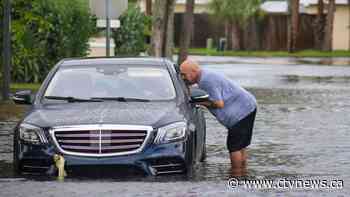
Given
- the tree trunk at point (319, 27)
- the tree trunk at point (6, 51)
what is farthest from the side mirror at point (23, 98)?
the tree trunk at point (319, 27)

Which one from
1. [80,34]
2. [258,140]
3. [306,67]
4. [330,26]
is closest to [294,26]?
[330,26]

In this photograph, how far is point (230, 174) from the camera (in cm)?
1411

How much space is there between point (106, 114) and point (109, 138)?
1.22 ft

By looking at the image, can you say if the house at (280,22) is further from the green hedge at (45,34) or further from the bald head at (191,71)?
the bald head at (191,71)

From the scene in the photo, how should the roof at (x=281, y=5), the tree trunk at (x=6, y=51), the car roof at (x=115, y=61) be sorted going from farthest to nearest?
the roof at (x=281, y=5) → the tree trunk at (x=6, y=51) → the car roof at (x=115, y=61)

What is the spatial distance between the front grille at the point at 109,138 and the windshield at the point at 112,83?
1204 millimetres

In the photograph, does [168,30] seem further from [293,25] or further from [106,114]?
[293,25]

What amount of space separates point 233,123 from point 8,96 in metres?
13.0

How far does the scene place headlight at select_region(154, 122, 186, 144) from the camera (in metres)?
12.5

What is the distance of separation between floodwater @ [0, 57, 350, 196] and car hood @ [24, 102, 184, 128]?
623 mm

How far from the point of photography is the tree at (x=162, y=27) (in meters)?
40.4

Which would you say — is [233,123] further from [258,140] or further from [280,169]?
[258,140]

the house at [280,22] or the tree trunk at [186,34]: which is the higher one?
the tree trunk at [186,34]

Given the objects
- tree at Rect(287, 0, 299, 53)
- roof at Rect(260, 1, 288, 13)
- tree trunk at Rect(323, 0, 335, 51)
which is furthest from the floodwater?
roof at Rect(260, 1, 288, 13)
